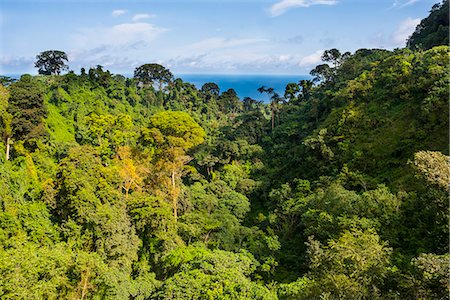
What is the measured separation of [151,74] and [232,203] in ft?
119

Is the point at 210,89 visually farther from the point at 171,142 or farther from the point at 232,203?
the point at 171,142

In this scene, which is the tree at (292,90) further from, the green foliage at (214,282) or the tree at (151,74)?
the green foliage at (214,282)

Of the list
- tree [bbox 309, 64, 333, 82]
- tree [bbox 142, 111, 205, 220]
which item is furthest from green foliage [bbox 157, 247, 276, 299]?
tree [bbox 309, 64, 333, 82]

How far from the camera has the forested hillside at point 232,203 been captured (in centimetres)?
1098

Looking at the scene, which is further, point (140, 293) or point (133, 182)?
point (133, 182)

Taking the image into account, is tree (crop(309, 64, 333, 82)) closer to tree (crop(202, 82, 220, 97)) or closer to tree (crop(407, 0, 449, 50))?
tree (crop(407, 0, 449, 50))

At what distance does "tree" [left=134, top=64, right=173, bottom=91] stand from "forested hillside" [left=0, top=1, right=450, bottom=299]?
21534 mm

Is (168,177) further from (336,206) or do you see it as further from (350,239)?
(350,239)

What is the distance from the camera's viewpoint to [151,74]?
55750 millimetres

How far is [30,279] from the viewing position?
10922 millimetres

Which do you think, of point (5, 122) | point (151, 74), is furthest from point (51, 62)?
point (5, 122)

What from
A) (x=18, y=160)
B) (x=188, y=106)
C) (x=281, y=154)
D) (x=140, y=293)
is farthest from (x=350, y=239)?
(x=188, y=106)

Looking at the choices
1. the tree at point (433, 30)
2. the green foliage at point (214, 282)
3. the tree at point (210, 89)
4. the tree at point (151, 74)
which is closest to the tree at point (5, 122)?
the green foliage at point (214, 282)

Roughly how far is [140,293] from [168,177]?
9198mm
